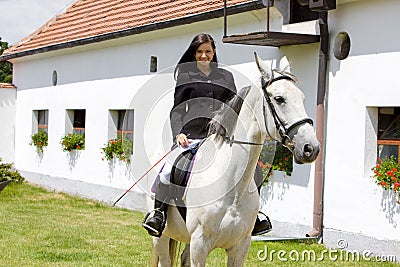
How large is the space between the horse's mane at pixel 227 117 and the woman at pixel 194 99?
0.79 ft

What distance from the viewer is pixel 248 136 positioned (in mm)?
5875

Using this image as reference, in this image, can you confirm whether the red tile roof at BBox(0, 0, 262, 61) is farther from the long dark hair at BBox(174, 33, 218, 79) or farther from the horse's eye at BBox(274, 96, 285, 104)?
the horse's eye at BBox(274, 96, 285, 104)

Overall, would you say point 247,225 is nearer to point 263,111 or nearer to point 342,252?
point 263,111

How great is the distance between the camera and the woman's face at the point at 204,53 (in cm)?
662

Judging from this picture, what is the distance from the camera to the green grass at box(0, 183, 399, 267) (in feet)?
31.3

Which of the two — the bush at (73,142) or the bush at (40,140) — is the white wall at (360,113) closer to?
the bush at (73,142)

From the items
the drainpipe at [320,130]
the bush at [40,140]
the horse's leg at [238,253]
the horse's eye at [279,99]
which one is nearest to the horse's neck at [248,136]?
the horse's eye at [279,99]

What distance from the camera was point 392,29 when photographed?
976 centimetres

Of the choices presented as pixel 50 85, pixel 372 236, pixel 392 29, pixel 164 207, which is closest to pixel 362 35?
pixel 392 29

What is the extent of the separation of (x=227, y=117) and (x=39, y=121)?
53.6 feet

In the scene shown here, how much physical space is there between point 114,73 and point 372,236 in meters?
8.64

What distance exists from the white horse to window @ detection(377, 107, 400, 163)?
446cm

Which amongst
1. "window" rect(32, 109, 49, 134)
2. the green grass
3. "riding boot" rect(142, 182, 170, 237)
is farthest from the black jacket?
"window" rect(32, 109, 49, 134)

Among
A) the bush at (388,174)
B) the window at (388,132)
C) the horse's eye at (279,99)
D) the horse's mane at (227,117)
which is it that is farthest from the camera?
the window at (388,132)
